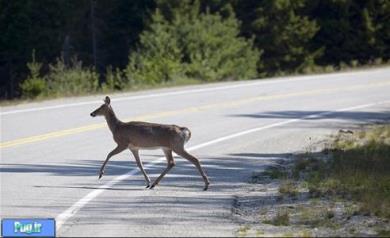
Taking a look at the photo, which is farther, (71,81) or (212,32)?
(212,32)

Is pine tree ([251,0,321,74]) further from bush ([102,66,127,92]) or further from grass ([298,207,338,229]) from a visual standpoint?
grass ([298,207,338,229])

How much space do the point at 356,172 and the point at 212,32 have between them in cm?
3041

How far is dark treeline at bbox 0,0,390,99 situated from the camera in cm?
4753

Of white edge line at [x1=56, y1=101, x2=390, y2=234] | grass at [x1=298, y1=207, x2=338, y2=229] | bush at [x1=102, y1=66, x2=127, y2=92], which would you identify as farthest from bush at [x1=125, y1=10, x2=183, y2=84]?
grass at [x1=298, y1=207, x2=338, y2=229]

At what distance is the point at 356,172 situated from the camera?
1628 centimetres

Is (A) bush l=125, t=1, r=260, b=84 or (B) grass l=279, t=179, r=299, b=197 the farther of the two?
(A) bush l=125, t=1, r=260, b=84

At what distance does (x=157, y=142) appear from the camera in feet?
48.6

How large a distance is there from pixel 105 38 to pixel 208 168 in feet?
135

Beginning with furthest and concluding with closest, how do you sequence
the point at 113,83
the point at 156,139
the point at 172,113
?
the point at 113,83 < the point at 172,113 < the point at 156,139

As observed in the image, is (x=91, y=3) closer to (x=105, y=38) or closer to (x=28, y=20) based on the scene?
(x=105, y=38)

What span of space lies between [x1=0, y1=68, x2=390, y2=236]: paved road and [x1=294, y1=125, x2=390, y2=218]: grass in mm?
1042

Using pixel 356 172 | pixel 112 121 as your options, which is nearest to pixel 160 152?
pixel 112 121

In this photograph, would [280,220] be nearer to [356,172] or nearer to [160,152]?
[356,172]

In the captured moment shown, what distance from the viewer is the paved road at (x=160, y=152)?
12406 millimetres
